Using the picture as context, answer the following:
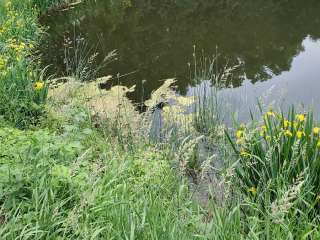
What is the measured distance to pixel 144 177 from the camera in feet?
11.4

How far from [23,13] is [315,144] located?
9.02 metres

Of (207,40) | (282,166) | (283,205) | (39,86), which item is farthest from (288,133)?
(207,40)

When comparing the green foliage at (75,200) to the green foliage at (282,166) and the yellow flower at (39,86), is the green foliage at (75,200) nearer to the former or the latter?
the green foliage at (282,166)

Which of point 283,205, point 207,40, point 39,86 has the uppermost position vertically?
point 207,40

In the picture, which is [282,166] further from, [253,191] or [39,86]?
[39,86]

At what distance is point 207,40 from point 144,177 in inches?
323

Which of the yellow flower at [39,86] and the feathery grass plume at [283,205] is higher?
the yellow flower at [39,86]

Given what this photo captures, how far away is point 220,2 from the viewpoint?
15.1 metres

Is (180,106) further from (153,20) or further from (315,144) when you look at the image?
(153,20)

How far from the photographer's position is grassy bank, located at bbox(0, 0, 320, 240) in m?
3.04

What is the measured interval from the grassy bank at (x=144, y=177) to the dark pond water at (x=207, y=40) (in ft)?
5.99

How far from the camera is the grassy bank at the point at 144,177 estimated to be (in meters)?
3.04

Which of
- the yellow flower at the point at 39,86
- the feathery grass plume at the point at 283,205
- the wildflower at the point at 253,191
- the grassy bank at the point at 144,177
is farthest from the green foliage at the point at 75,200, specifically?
the yellow flower at the point at 39,86

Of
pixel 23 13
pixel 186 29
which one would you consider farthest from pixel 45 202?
pixel 186 29
